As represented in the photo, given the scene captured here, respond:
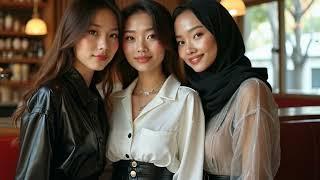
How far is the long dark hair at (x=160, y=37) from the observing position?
5.33 ft

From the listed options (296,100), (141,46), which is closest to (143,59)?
(141,46)

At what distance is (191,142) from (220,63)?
312 mm

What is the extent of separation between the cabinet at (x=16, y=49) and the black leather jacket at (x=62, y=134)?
4.27m

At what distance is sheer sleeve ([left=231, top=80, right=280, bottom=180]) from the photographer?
4.46 ft

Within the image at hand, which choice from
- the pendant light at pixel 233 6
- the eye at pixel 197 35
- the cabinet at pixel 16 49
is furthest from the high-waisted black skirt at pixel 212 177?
the cabinet at pixel 16 49

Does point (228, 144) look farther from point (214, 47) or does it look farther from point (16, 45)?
point (16, 45)

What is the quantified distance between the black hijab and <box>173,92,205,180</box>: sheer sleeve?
6 cm

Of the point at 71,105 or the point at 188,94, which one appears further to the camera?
the point at 188,94

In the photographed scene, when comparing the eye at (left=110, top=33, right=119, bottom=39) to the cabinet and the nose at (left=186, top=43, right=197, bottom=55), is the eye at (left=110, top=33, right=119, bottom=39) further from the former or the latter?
the cabinet

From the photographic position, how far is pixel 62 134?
1.39 metres

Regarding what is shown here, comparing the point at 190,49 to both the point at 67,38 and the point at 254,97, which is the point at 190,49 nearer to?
the point at 254,97

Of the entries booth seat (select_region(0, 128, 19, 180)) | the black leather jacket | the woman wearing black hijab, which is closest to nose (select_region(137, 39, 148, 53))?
the woman wearing black hijab

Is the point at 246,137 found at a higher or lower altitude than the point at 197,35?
lower

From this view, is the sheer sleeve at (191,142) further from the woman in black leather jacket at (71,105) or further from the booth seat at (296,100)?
the booth seat at (296,100)
